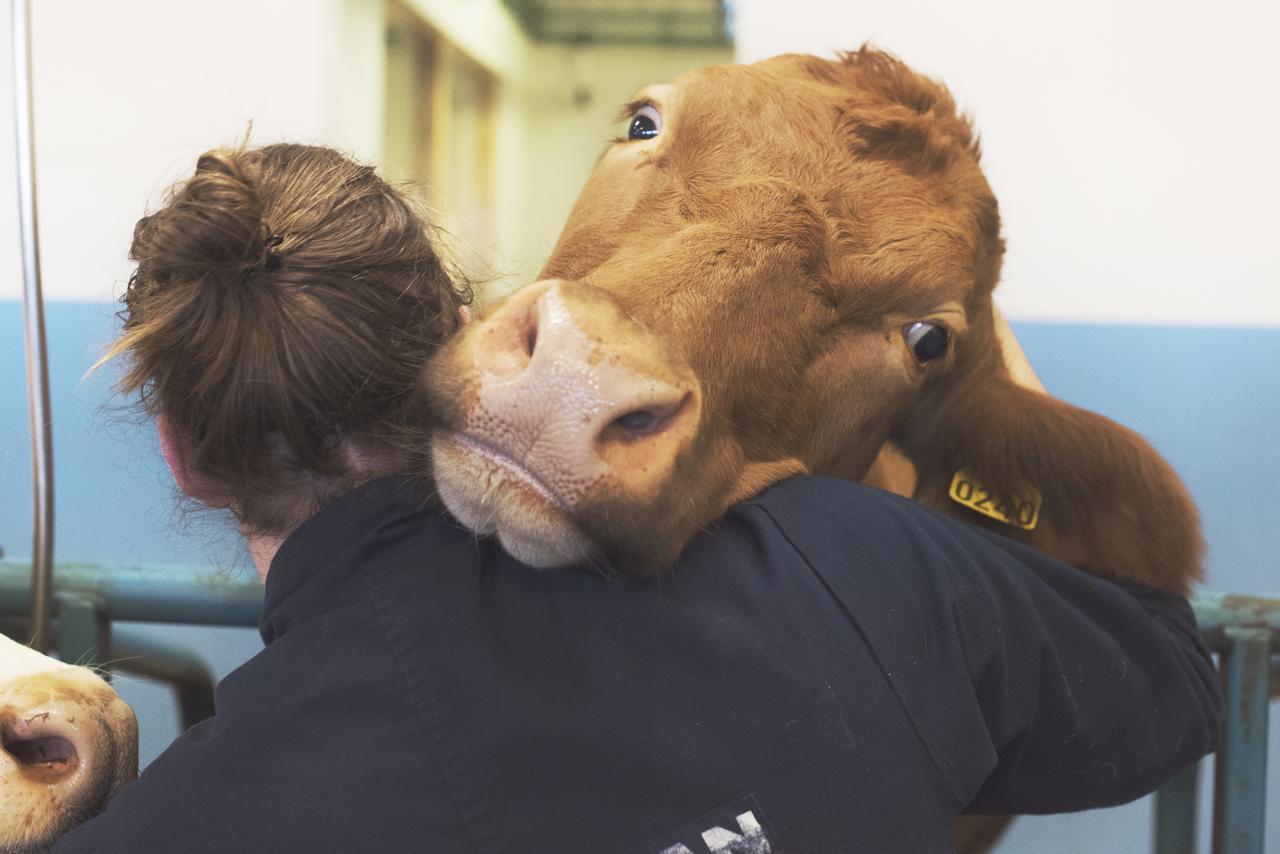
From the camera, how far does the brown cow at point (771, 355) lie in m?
0.89

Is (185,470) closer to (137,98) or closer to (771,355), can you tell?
(771,355)

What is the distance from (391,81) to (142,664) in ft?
4.62

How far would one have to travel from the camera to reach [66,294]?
235cm

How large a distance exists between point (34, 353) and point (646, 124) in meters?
1.14

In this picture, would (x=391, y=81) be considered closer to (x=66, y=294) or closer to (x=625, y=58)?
(x=625, y=58)

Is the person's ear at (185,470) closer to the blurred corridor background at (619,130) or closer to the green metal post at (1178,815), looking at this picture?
the blurred corridor background at (619,130)

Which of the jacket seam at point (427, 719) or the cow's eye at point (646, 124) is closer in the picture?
the jacket seam at point (427, 719)

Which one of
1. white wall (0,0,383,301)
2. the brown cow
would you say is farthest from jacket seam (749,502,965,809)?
white wall (0,0,383,301)

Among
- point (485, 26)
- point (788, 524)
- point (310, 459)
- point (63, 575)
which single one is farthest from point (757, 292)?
point (485, 26)

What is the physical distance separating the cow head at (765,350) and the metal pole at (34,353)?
3.28 feet

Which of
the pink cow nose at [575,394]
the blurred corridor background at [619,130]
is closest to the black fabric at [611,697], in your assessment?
the pink cow nose at [575,394]

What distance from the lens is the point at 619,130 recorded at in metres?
2.26

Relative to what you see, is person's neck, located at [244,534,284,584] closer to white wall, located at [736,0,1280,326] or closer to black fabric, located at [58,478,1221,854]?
black fabric, located at [58,478,1221,854]

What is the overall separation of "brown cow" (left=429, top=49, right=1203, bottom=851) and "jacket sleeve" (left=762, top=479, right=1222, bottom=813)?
0.16 m
